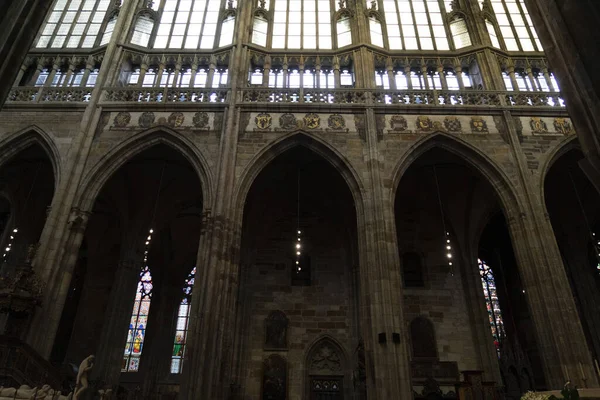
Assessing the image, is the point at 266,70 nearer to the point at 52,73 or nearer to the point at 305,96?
the point at 305,96

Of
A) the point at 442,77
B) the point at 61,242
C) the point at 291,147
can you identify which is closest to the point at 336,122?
the point at 291,147

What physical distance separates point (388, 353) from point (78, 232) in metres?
9.73

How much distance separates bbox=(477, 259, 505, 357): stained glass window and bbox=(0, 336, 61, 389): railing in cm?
1530

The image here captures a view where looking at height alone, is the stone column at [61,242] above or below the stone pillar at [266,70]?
below

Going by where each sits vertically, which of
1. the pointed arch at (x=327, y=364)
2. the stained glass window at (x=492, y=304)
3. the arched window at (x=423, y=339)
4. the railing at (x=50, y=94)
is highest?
the railing at (x=50, y=94)

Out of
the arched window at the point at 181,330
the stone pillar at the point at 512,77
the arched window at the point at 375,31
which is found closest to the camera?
the stone pillar at the point at 512,77

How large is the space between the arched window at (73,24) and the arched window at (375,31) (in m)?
11.6

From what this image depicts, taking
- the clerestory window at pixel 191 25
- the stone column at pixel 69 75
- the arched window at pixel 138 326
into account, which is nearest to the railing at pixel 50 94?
the stone column at pixel 69 75

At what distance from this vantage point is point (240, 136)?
1385cm

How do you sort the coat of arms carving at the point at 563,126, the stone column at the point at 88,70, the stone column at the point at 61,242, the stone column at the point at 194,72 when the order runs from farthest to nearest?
the stone column at the point at 194,72 → the stone column at the point at 88,70 → the coat of arms carving at the point at 563,126 → the stone column at the point at 61,242

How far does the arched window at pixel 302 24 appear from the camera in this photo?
55.5 feet

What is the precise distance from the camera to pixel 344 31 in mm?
17188

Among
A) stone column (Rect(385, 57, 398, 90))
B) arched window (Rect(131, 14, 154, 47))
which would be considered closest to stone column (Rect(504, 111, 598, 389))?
stone column (Rect(385, 57, 398, 90))

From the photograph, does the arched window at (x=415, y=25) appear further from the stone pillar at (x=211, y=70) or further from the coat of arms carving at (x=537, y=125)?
the stone pillar at (x=211, y=70)
